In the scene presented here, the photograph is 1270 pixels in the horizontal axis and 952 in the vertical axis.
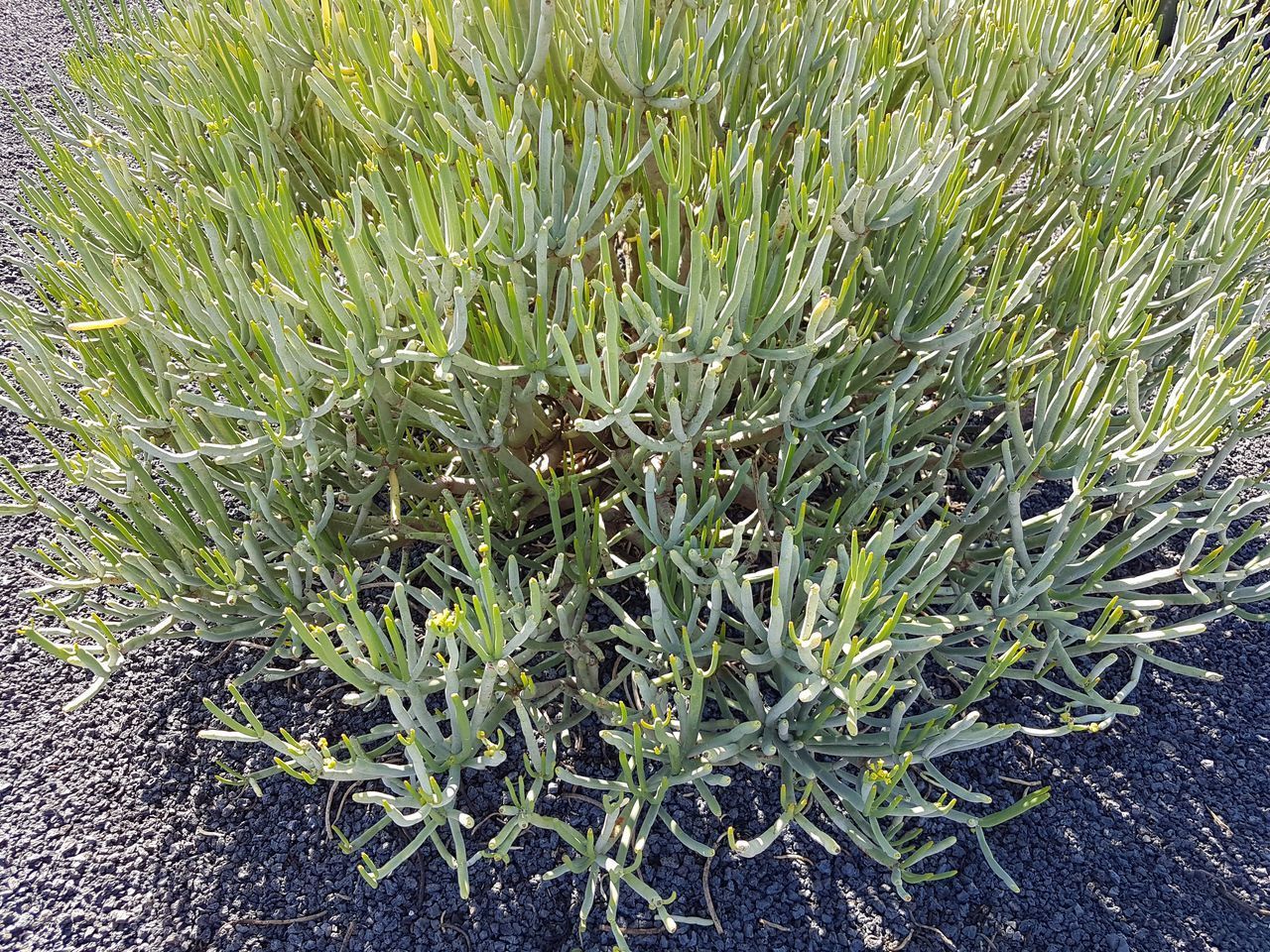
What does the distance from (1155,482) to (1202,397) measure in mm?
122

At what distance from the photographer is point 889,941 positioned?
145 cm

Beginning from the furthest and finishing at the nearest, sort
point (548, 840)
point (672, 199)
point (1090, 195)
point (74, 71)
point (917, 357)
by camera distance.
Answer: point (74, 71), point (1090, 195), point (548, 840), point (917, 357), point (672, 199)

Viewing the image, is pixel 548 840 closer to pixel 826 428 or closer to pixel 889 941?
pixel 889 941

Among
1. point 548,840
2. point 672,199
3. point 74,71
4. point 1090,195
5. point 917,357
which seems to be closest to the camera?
point 672,199

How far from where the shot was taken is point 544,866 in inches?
59.6

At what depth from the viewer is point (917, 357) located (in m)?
1.37

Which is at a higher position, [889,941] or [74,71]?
[74,71]

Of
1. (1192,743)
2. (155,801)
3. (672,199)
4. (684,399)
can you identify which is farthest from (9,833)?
(1192,743)

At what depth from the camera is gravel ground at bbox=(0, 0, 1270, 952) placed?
1.46 metres

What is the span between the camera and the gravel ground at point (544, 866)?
1.46 meters

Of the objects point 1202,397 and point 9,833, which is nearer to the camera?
point 1202,397

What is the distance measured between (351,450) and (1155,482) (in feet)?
3.68

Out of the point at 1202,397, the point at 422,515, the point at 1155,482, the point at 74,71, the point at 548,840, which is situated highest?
the point at 74,71

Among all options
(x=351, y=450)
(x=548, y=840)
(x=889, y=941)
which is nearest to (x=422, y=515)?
(x=351, y=450)
